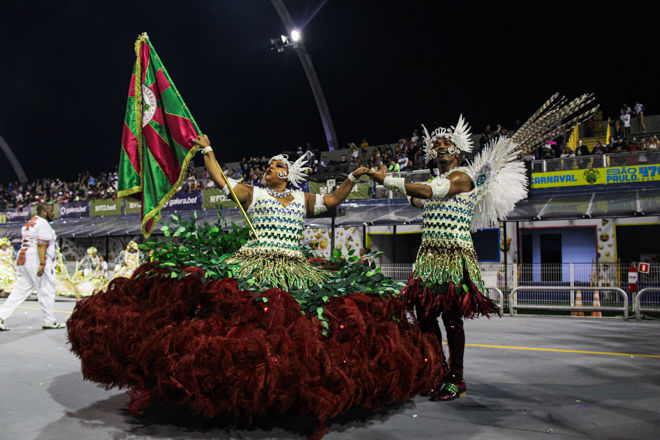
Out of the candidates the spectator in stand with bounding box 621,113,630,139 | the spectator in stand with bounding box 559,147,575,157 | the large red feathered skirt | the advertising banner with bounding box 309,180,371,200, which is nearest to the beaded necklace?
the large red feathered skirt

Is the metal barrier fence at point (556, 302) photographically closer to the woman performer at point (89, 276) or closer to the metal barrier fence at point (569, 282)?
the metal barrier fence at point (569, 282)

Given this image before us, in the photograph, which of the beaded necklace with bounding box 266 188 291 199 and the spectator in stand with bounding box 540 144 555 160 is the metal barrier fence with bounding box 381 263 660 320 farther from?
the beaded necklace with bounding box 266 188 291 199

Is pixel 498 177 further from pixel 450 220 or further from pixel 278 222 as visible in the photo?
pixel 278 222

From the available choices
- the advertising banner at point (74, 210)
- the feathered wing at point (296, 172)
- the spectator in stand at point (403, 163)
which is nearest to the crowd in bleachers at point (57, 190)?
the advertising banner at point (74, 210)

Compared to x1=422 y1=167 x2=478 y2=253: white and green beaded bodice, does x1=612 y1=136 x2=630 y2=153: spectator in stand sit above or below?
above

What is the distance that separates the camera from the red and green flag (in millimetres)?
3807

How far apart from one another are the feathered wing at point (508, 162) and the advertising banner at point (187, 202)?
1730 cm

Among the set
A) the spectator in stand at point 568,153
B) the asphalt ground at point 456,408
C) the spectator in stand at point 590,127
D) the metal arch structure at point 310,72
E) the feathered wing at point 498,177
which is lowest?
the asphalt ground at point 456,408

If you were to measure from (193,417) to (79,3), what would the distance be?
2172cm

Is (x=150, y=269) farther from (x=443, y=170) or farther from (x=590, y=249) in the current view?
(x=590, y=249)

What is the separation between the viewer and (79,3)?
64.7 feet

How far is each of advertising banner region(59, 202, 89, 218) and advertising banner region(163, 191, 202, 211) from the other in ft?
18.3

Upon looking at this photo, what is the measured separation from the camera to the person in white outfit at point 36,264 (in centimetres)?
677

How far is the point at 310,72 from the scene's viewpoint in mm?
21672
